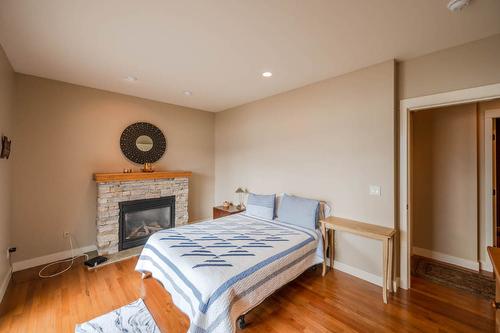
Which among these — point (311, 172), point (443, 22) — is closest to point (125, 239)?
point (311, 172)

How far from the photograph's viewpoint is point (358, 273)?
9.00 ft

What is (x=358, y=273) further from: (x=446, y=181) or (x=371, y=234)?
(x=446, y=181)

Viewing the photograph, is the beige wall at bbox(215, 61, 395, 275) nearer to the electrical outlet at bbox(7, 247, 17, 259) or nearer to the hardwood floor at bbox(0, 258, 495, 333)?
the hardwood floor at bbox(0, 258, 495, 333)

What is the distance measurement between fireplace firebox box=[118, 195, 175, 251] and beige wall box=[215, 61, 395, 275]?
1627 millimetres

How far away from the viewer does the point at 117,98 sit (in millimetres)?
3682

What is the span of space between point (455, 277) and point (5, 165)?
5484 millimetres

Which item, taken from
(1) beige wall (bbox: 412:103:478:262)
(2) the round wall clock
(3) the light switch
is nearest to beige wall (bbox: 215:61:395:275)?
(3) the light switch

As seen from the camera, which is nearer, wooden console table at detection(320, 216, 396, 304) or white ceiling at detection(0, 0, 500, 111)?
white ceiling at detection(0, 0, 500, 111)

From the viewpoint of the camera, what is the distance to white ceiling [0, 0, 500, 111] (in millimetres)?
1674

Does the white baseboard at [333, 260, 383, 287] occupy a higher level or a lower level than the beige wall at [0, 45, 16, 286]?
lower

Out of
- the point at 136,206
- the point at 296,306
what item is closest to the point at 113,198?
the point at 136,206

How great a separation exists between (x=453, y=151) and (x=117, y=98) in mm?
5270

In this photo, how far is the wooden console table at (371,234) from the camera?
2270 millimetres

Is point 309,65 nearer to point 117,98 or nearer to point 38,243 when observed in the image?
point 117,98
